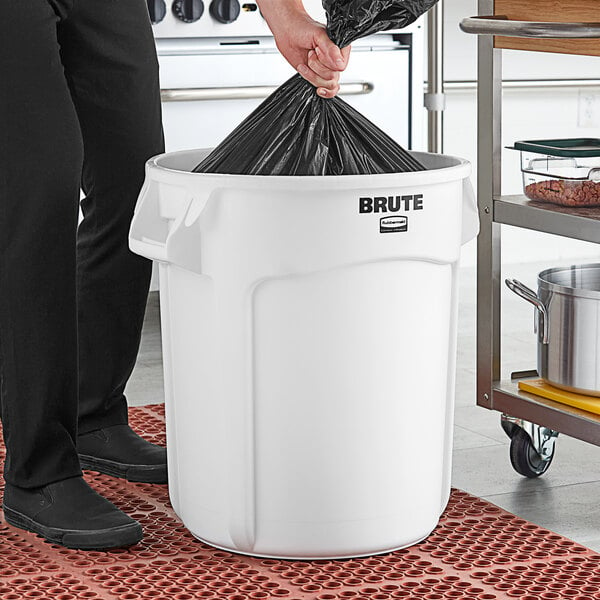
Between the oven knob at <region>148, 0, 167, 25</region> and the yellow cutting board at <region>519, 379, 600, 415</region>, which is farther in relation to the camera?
the oven knob at <region>148, 0, 167, 25</region>

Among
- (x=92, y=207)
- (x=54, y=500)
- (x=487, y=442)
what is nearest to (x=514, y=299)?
(x=487, y=442)

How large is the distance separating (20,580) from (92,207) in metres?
0.59

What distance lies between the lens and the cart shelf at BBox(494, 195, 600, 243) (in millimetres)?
1609

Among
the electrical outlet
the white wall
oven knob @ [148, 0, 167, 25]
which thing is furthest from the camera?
the electrical outlet

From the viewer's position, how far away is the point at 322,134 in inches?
56.2

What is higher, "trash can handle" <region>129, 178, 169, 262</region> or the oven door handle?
the oven door handle

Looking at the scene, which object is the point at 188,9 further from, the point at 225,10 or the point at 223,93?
the point at 223,93

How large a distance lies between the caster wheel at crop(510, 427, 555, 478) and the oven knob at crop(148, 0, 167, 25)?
47.9 inches

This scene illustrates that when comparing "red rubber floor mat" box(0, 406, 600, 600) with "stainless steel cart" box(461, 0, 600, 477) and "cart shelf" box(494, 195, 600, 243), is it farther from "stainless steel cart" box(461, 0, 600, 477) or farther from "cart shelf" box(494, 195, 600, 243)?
"cart shelf" box(494, 195, 600, 243)

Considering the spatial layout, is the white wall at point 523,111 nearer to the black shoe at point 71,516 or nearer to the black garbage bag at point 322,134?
the black garbage bag at point 322,134

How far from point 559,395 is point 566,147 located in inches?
15.0

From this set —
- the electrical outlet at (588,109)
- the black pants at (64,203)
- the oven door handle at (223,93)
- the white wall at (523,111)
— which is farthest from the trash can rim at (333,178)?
the electrical outlet at (588,109)

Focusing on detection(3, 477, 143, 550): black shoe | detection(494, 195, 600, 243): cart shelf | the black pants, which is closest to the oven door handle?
the black pants

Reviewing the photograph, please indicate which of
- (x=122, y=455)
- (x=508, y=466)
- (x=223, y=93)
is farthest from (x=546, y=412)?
(x=223, y=93)
